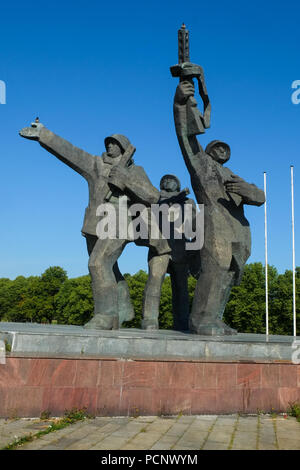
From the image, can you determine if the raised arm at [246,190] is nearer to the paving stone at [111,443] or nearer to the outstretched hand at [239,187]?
the outstretched hand at [239,187]

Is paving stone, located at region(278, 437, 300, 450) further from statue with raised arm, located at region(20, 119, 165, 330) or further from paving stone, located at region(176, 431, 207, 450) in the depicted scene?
statue with raised arm, located at region(20, 119, 165, 330)

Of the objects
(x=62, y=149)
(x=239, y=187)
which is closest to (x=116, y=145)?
(x=62, y=149)

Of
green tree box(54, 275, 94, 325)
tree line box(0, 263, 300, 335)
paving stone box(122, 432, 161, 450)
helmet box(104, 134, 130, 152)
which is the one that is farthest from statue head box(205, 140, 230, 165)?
green tree box(54, 275, 94, 325)

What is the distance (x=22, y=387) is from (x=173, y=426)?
2108 millimetres

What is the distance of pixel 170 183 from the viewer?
11867 millimetres

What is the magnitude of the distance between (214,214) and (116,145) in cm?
272

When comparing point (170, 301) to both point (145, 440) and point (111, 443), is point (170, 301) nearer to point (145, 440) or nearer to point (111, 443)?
point (145, 440)

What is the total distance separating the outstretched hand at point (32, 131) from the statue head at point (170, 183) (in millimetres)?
3300

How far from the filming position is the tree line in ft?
105

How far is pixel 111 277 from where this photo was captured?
10094 millimetres

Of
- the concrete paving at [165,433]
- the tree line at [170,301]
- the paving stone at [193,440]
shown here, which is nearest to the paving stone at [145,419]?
the concrete paving at [165,433]

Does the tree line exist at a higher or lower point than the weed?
higher
